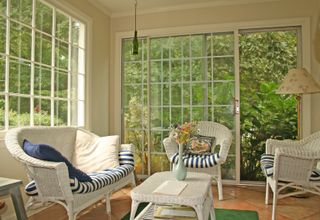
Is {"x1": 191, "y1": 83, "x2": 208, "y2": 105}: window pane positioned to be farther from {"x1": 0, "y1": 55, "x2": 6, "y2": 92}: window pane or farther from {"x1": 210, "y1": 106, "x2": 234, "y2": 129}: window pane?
{"x1": 0, "y1": 55, "x2": 6, "y2": 92}: window pane

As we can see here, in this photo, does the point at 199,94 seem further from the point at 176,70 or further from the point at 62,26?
the point at 62,26

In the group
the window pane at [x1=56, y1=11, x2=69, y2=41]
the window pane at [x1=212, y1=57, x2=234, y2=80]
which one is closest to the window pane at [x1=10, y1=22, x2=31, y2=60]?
Answer: the window pane at [x1=56, y1=11, x2=69, y2=41]

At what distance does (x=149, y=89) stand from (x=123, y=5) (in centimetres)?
127

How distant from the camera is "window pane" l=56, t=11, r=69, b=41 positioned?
11.4 ft

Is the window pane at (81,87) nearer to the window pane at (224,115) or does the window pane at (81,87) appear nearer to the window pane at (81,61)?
the window pane at (81,61)

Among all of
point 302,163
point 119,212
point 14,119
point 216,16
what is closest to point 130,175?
point 119,212

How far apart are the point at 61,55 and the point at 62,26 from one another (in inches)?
14.1

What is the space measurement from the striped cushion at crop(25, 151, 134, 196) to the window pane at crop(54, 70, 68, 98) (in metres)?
1.11

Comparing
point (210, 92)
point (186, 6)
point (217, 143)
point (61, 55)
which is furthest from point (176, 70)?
point (61, 55)

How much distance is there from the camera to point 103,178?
2.44 meters

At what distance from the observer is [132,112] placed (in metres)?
4.52

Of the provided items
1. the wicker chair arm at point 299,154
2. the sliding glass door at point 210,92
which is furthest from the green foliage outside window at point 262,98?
the wicker chair arm at point 299,154

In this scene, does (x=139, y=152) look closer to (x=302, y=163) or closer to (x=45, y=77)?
(x=45, y=77)

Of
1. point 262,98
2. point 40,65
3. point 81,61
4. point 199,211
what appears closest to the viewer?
point 199,211
